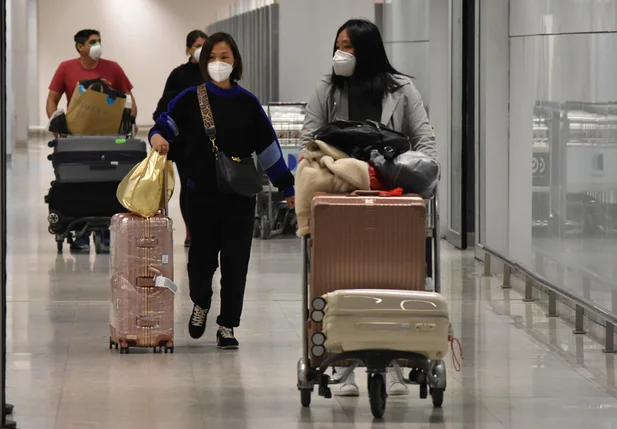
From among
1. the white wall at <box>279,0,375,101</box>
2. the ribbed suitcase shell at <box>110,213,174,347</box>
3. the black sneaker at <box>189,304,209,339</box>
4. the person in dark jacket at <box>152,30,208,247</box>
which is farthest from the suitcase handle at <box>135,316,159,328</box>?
the white wall at <box>279,0,375,101</box>

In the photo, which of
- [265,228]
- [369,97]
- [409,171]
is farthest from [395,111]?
[265,228]

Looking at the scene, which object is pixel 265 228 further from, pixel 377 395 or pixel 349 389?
pixel 377 395

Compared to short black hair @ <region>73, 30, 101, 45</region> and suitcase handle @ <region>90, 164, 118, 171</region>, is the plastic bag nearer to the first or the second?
suitcase handle @ <region>90, 164, 118, 171</region>

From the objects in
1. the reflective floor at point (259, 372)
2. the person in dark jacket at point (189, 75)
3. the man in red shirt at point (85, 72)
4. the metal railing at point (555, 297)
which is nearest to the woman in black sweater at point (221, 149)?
the reflective floor at point (259, 372)

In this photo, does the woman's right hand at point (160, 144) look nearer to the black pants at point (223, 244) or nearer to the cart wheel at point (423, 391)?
the black pants at point (223, 244)

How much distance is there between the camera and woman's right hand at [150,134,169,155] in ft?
21.4

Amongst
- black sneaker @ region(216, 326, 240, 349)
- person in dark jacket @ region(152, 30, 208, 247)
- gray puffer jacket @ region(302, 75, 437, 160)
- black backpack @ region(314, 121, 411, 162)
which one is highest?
person in dark jacket @ region(152, 30, 208, 247)

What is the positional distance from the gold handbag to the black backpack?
1.45m

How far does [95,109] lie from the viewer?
10.6 m

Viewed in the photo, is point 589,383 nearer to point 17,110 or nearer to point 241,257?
point 241,257

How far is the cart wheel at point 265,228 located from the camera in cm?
1198

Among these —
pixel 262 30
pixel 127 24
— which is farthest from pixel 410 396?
pixel 127 24

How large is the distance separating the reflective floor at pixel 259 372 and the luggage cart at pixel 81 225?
112 centimetres

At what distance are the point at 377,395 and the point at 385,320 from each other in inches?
13.8
